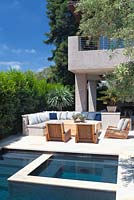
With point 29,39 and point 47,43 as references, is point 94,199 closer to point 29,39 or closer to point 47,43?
point 47,43

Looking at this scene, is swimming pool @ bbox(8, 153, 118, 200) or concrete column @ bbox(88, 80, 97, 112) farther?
concrete column @ bbox(88, 80, 97, 112)

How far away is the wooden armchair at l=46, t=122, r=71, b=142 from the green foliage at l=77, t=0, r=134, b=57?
6883 mm

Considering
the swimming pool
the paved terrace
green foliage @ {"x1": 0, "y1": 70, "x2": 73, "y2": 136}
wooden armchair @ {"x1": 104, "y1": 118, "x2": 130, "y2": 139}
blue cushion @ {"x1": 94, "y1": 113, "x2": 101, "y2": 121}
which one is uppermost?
green foliage @ {"x1": 0, "y1": 70, "x2": 73, "y2": 136}

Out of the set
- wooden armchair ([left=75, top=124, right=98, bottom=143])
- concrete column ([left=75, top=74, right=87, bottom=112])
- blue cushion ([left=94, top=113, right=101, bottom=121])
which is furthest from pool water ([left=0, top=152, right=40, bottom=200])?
concrete column ([left=75, top=74, right=87, bottom=112])

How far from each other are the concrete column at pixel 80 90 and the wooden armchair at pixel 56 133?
541cm

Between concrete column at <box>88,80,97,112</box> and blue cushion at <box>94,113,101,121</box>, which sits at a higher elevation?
concrete column at <box>88,80,97,112</box>

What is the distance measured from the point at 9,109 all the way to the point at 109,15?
9579mm

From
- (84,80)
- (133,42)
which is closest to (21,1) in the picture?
(84,80)

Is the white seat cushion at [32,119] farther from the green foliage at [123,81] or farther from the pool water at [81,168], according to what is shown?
the green foliage at [123,81]

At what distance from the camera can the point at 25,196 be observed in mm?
7867

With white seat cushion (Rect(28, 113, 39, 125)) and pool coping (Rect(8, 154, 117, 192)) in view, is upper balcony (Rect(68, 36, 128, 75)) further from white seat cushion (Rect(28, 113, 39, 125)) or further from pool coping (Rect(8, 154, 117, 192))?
pool coping (Rect(8, 154, 117, 192))

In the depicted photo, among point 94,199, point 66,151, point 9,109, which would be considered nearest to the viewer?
point 94,199

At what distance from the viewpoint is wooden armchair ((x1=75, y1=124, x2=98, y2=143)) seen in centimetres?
1406

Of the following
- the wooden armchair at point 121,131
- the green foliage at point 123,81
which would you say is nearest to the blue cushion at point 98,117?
the wooden armchair at point 121,131
